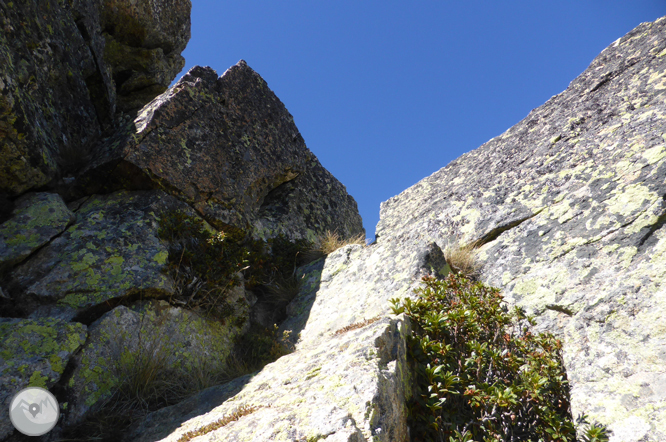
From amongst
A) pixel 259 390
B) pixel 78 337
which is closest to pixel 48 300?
pixel 78 337

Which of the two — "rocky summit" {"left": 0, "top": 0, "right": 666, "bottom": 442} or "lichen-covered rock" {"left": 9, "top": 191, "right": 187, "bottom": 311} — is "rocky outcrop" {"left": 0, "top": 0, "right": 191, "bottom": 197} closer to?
"rocky summit" {"left": 0, "top": 0, "right": 666, "bottom": 442}

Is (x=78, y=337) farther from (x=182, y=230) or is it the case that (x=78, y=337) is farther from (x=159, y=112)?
(x=159, y=112)

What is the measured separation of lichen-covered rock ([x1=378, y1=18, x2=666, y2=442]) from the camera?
3.82 meters

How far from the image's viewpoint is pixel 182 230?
717cm

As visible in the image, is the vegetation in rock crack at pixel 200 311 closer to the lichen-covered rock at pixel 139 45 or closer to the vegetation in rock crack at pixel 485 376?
the vegetation in rock crack at pixel 485 376

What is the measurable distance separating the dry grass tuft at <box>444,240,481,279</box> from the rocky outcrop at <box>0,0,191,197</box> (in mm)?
7100

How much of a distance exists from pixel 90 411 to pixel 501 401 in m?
4.80

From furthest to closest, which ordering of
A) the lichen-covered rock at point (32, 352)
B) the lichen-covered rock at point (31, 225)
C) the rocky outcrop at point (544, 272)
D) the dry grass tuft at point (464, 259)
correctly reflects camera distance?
the dry grass tuft at point (464, 259) < the lichen-covered rock at point (31, 225) < the lichen-covered rock at point (32, 352) < the rocky outcrop at point (544, 272)

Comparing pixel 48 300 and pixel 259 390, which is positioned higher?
pixel 48 300

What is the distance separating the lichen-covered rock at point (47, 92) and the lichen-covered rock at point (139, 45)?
2.55 metres

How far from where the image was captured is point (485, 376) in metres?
4.37

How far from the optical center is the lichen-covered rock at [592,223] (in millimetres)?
3820

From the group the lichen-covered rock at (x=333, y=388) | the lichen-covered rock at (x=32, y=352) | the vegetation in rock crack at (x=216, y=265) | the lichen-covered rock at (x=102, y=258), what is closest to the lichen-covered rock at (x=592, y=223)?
the lichen-covered rock at (x=333, y=388)

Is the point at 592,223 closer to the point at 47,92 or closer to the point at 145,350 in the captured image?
the point at 145,350
